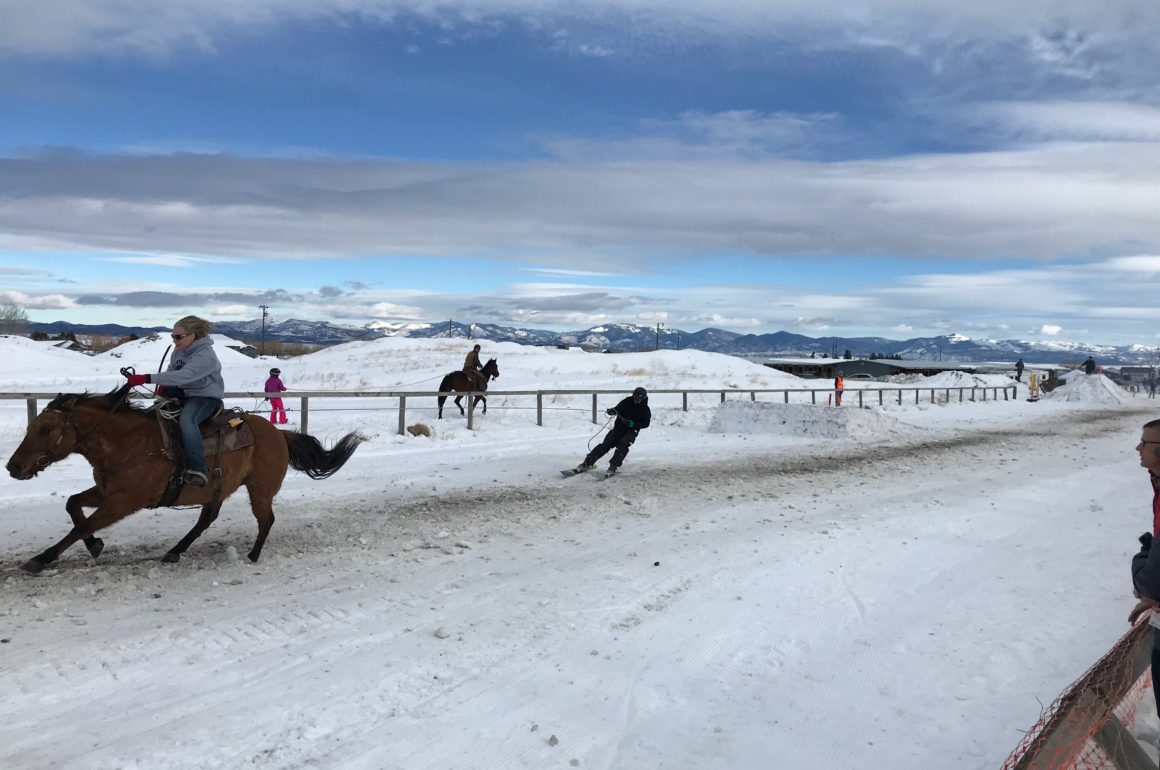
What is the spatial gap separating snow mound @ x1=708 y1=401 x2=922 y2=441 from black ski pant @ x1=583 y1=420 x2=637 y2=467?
731cm

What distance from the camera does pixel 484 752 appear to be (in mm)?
3959

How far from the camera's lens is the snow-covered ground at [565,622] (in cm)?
410

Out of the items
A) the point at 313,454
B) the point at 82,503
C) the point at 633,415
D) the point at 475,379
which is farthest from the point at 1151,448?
the point at 475,379

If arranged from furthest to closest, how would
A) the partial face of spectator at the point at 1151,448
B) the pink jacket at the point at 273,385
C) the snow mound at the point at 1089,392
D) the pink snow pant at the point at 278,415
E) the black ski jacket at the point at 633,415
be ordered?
the snow mound at the point at 1089,392 < the pink jacket at the point at 273,385 < the pink snow pant at the point at 278,415 < the black ski jacket at the point at 633,415 < the partial face of spectator at the point at 1151,448

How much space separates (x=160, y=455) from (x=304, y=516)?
254 centimetres

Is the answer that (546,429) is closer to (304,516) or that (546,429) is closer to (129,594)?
(304,516)

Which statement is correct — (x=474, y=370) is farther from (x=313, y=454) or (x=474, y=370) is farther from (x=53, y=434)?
(x=53, y=434)

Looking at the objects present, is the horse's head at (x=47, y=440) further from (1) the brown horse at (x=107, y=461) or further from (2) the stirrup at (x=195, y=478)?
(2) the stirrup at (x=195, y=478)

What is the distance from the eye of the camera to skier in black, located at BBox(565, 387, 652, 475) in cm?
1282

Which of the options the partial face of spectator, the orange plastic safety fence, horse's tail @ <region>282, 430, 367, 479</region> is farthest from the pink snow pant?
the partial face of spectator

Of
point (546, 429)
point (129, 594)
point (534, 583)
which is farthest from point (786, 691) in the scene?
point (546, 429)

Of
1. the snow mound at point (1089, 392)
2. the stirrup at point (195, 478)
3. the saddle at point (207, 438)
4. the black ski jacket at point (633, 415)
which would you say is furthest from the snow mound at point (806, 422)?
the snow mound at point (1089, 392)

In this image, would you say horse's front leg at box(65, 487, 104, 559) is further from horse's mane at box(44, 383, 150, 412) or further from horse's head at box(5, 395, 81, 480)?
horse's mane at box(44, 383, 150, 412)

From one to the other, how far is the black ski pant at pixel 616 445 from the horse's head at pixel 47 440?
25.8 ft
